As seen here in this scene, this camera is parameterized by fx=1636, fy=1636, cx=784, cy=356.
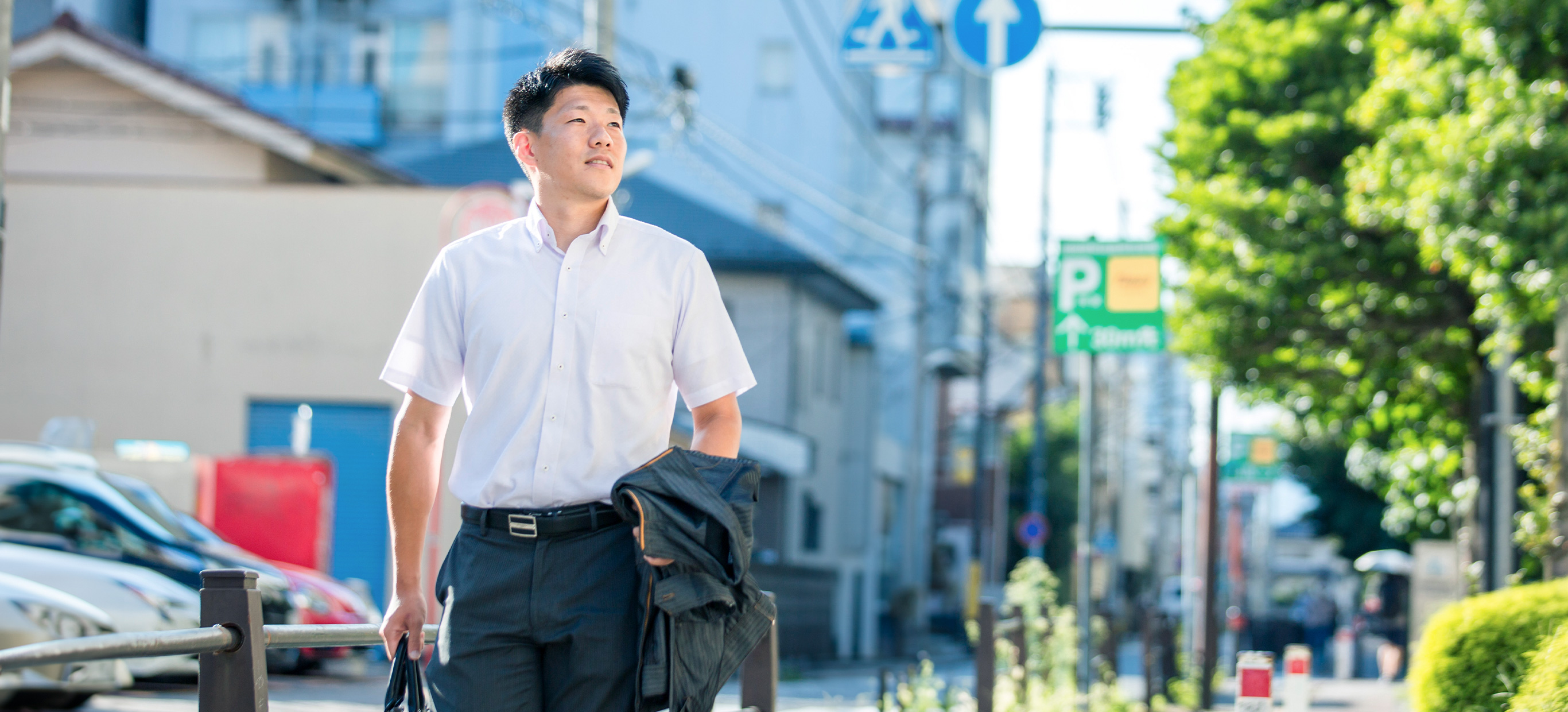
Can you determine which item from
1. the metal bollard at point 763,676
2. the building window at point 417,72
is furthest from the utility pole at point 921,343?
the metal bollard at point 763,676

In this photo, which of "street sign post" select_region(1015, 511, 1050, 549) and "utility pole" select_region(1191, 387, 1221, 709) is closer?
"utility pole" select_region(1191, 387, 1221, 709)

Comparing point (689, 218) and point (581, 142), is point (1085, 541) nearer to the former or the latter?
point (581, 142)

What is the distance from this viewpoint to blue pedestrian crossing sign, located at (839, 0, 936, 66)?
1112cm

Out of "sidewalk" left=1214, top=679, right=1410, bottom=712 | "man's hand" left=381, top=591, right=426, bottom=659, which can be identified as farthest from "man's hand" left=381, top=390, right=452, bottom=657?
"sidewalk" left=1214, top=679, right=1410, bottom=712

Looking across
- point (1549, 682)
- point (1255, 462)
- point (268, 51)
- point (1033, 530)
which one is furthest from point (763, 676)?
point (268, 51)

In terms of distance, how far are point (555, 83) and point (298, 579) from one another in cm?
1085

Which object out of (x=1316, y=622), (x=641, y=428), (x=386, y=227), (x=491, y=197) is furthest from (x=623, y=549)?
(x=1316, y=622)

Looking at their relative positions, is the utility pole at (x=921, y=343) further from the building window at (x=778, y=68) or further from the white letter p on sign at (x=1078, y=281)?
the white letter p on sign at (x=1078, y=281)

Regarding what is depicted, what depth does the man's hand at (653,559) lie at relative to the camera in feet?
9.95

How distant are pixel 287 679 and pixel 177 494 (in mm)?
4118

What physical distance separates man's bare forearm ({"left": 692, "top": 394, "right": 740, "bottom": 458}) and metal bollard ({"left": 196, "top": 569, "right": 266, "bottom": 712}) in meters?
0.99

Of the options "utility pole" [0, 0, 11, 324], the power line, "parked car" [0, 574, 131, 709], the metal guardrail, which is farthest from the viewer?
the power line

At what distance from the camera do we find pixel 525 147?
346cm

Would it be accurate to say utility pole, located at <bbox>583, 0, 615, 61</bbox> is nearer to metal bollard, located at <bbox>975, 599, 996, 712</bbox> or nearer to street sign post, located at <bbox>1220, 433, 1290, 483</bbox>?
metal bollard, located at <bbox>975, 599, 996, 712</bbox>
